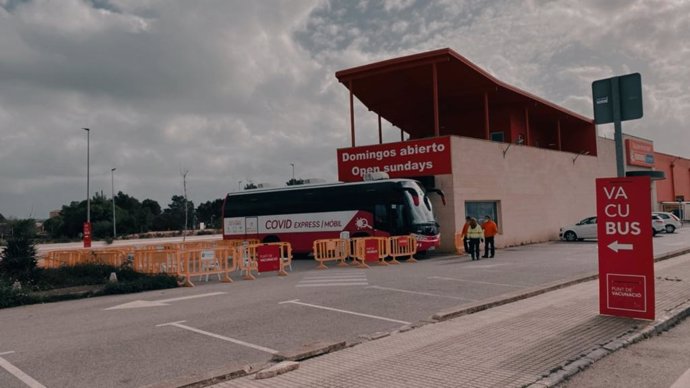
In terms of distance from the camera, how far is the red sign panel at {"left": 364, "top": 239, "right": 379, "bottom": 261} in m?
19.5

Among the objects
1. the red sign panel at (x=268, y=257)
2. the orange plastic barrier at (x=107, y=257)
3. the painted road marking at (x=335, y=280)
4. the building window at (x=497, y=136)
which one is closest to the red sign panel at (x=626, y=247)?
the painted road marking at (x=335, y=280)

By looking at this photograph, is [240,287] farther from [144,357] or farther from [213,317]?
[144,357]

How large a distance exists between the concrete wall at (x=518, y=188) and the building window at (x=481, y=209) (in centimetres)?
27

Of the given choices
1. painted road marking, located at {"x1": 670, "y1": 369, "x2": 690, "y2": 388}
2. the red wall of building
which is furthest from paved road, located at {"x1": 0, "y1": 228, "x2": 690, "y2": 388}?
the red wall of building

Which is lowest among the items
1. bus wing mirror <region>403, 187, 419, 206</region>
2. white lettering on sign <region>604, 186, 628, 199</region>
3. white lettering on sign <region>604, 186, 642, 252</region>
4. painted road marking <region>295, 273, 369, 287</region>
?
painted road marking <region>295, 273, 369, 287</region>

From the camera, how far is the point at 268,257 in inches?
686

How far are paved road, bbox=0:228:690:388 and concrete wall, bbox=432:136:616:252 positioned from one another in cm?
980

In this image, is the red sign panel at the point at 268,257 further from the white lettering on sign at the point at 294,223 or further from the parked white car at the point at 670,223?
the parked white car at the point at 670,223

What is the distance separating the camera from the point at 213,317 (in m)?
9.59

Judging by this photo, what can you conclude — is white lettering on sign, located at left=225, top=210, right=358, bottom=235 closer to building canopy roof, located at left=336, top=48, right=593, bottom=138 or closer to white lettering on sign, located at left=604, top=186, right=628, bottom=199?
building canopy roof, located at left=336, top=48, right=593, bottom=138

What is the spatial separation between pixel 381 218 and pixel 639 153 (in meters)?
39.8

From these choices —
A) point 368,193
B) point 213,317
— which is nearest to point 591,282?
point 213,317

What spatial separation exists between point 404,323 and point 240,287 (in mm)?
6751

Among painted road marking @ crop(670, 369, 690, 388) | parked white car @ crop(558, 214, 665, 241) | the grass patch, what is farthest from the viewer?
parked white car @ crop(558, 214, 665, 241)
